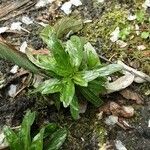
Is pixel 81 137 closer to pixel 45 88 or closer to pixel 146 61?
pixel 45 88

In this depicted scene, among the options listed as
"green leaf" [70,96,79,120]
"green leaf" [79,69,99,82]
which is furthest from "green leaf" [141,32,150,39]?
"green leaf" [70,96,79,120]

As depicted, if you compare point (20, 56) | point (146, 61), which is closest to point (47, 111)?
point (20, 56)

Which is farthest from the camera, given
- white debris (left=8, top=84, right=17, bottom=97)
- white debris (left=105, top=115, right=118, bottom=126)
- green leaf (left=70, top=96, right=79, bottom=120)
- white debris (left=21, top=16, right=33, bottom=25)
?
white debris (left=21, top=16, right=33, bottom=25)

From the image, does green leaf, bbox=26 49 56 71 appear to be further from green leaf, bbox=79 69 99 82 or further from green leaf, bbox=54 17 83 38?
green leaf, bbox=54 17 83 38

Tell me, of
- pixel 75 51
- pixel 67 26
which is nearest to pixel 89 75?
pixel 75 51

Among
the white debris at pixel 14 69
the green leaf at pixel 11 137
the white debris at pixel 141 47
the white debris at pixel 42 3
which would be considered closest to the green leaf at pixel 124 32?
the white debris at pixel 141 47

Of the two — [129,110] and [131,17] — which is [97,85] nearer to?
[129,110]
